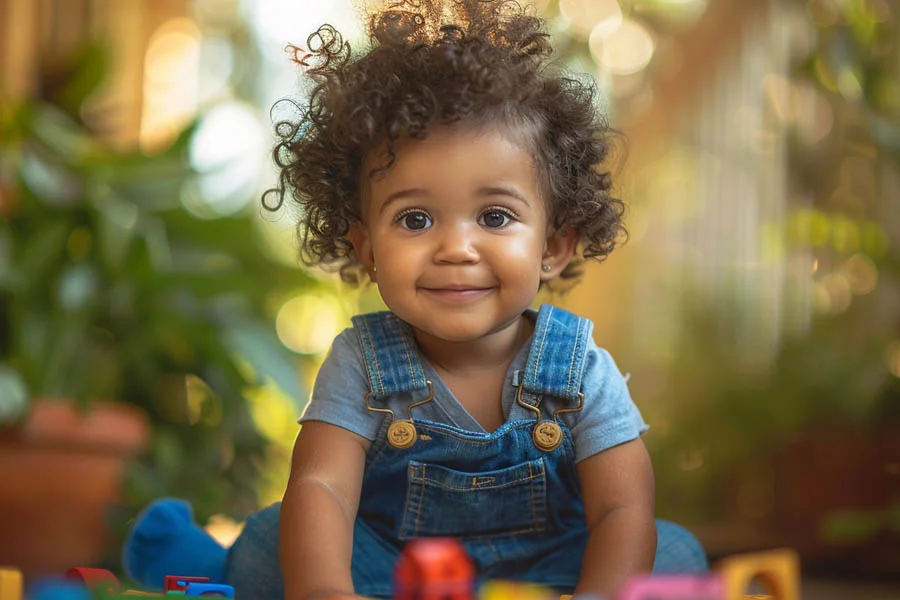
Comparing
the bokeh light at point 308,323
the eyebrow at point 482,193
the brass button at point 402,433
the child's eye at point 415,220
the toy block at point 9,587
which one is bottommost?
the toy block at point 9,587

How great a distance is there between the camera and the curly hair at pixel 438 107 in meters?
1.19

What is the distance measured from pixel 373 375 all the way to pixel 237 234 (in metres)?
1.88

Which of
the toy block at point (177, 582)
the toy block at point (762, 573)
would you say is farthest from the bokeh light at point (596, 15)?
the toy block at point (762, 573)

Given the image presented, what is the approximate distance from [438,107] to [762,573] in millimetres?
602

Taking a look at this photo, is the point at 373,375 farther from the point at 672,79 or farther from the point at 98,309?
the point at 672,79

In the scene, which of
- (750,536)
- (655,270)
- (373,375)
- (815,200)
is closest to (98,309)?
(373,375)

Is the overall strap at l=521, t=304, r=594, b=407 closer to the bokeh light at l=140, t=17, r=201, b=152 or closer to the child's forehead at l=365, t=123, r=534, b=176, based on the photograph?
the child's forehead at l=365, t=123, r=534, b=176

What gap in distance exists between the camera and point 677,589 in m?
0.71

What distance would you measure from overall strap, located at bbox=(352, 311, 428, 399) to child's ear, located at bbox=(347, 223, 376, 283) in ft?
0.19

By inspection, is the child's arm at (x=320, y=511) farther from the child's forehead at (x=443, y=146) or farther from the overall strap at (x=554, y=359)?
the child's forehead at (x=443, y=146)

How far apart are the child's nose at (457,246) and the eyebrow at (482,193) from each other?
1.7 inches

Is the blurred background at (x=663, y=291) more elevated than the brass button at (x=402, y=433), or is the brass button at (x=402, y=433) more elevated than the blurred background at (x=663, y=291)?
the blurred background at (x=663, y=291)

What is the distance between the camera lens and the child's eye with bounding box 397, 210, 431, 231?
1188 mm

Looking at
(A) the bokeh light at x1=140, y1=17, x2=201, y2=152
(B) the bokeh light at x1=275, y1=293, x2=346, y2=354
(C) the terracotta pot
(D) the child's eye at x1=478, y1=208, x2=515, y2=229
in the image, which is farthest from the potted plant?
(A) the bokeh light at x1=140, y1=17, x2=201, y2=152
